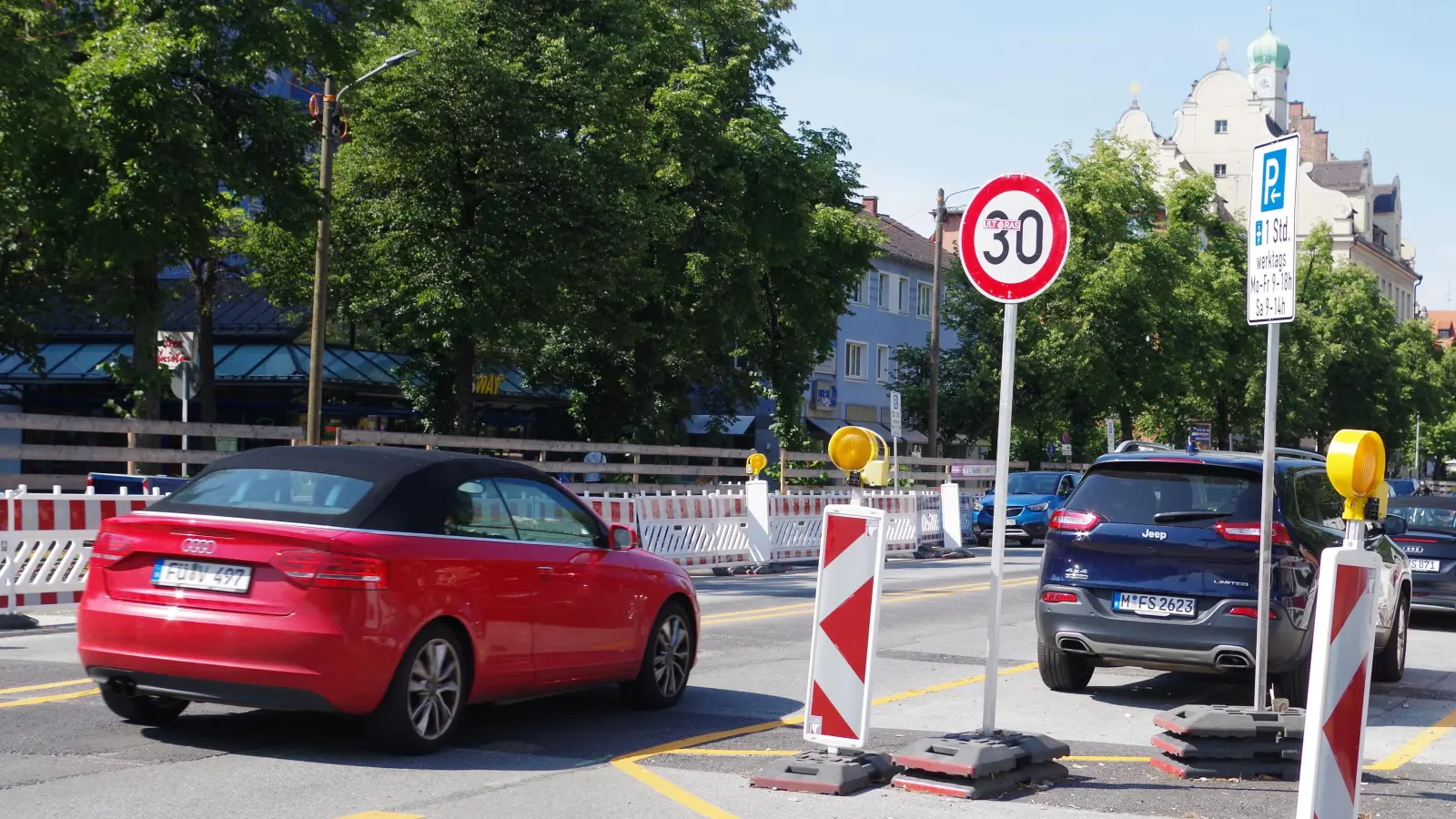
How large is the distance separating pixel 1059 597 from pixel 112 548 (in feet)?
19.1

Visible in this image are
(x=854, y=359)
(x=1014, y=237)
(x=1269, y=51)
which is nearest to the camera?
(x=1014, y=237)

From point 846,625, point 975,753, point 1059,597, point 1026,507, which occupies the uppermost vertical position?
point 846,625

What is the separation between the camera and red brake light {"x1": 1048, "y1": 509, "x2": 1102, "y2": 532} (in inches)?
416

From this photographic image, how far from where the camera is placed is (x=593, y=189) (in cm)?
3027

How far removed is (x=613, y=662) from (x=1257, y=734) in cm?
346

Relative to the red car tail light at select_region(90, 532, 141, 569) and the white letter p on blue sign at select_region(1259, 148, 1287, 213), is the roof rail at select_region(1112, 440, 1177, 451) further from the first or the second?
the red car tail light at select_region(90, 532, 141, 569)

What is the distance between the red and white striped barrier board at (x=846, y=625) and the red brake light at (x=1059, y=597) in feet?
11.9

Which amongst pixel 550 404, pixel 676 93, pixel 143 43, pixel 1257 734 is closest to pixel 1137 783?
pixel 1257 734

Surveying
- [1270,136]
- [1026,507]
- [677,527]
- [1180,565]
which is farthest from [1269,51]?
[1180,565]

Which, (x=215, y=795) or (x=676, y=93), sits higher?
(x=676, y=93)

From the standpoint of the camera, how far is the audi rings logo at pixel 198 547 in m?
7.42

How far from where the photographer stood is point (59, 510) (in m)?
14.5

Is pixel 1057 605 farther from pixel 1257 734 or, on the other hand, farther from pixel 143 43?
→ pixel 143 43

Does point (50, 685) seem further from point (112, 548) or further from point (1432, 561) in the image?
point (1432, 561)
